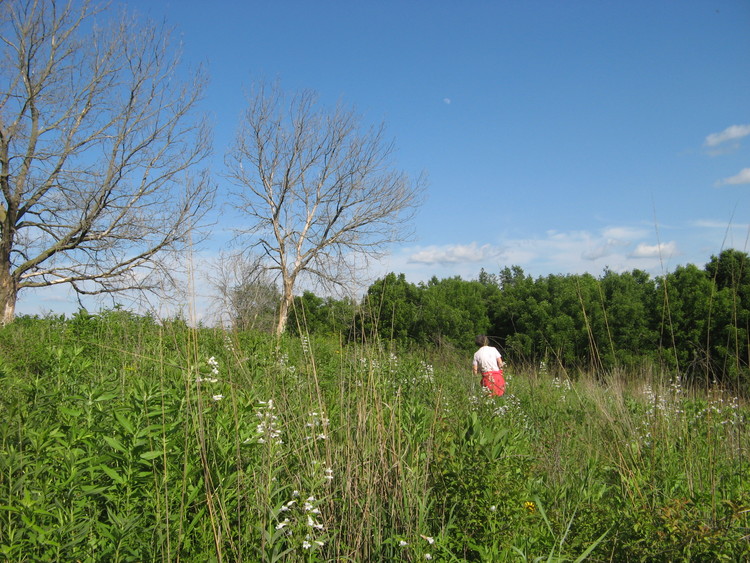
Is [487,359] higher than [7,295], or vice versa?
[7,295]

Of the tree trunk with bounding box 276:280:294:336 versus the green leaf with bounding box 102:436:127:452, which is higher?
the tree trunk with bounding box 276:280:294:336

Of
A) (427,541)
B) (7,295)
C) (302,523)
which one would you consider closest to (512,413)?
(427,541)

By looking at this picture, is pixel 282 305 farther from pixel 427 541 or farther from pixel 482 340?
pixel 427 541

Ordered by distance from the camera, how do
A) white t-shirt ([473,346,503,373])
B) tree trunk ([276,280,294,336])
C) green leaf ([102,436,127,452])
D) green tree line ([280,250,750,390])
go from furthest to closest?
green tree line ([280,250,750,390]) → white t-shirt ([473,346,503,373]) → tree trunk ([276,280,294,336]) → green leaf ([102,436,127,452])

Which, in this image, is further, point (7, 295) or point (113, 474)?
point (7, 295)

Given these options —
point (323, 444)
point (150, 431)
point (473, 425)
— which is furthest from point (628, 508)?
point (150, 431)

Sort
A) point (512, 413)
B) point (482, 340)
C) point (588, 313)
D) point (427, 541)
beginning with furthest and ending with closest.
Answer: point (588, 313) → point (482, 340) → point (512, 413) → point (427, 541)

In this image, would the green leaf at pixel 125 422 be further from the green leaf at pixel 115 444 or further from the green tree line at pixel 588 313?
the green tree line at pixel 588 313

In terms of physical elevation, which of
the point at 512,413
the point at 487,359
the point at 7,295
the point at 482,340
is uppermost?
the point at 7,295

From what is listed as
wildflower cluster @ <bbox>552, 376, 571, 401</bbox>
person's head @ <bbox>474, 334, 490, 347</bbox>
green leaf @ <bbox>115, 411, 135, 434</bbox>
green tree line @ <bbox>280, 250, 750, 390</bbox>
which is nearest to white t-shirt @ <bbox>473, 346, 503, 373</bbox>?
person's head @ <bbox>474, 334, 490, 347</bbox>

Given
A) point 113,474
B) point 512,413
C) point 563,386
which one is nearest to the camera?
point 113,474

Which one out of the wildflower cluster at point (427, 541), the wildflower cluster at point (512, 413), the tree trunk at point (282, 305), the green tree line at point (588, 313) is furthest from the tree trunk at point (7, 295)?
the wildflower cluster at point (427, 541)

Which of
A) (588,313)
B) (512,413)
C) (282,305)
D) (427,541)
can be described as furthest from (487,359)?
(588,313)

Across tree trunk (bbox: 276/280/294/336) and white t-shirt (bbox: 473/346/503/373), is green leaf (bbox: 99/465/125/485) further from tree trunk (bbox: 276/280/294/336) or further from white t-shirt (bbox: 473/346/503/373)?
white t-shirt (bbox: 473/346/503/373)
